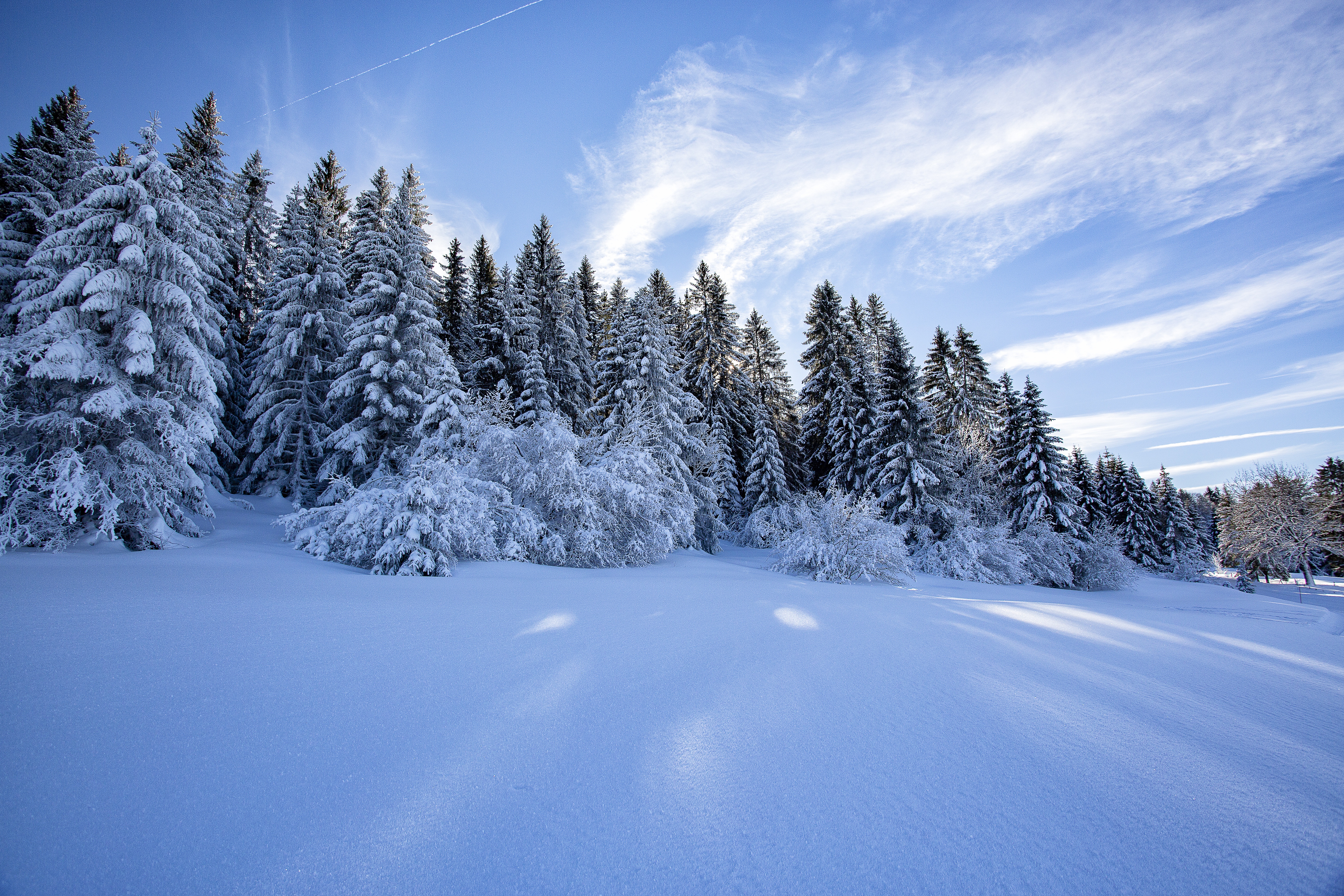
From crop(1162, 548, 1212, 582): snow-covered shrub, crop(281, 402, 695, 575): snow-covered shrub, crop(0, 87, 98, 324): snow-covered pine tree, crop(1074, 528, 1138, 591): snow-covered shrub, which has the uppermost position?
crop(0, 87, 98, 324): snow-covered pine tree

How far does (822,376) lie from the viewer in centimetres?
2430

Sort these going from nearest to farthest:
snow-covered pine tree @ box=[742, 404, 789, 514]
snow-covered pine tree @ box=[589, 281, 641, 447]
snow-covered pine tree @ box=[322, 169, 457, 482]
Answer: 1. snow-covered pine tree @ box=[322, 169, 457, 482]
2. snow-covered pine tree @ box=[589, 281, 641, 447]
3. snow-covered pine tree @ box=[742, 404, 789, 514]

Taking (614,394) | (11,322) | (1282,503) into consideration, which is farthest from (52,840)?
(1282,503)

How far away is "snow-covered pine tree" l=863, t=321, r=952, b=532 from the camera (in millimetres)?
18781

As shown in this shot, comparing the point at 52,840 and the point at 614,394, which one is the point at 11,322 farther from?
the point at 52,840

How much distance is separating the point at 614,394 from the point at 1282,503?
46.9m

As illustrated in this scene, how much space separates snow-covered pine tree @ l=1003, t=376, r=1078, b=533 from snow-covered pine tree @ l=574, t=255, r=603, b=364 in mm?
20892

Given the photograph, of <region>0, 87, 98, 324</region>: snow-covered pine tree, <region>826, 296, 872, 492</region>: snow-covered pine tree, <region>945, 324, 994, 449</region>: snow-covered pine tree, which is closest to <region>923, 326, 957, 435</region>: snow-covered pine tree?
<region>945, 324, 994, 449</region>: snow-covered pine tree

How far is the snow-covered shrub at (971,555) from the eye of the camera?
1630 cm

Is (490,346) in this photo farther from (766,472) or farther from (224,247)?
(766,472)

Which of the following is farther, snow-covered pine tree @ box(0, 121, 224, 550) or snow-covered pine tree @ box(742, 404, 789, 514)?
snow-covered pine tree @ box(742, 404, 789, 514)

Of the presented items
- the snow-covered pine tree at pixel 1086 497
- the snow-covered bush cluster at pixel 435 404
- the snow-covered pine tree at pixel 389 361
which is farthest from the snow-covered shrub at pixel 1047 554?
the snow-covered pine tree at pixel 389 361

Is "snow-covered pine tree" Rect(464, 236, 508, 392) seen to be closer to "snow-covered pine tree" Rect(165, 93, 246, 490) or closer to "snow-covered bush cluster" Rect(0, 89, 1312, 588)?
"snow-covered bush cluster" Rect(0, 89, 1312, 588)

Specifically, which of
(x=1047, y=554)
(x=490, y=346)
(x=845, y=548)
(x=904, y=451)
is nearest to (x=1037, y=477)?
(x=1047, y=554)
